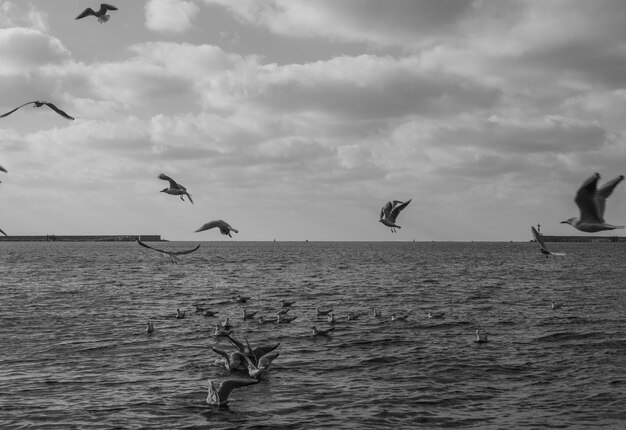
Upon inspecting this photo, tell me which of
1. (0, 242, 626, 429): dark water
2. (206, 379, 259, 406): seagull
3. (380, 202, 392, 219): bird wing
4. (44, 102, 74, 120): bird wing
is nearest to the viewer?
(44, 102, 74, 120): bird wing

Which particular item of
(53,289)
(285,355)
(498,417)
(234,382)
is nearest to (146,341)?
(285,355)

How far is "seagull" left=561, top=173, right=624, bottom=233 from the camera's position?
12492mm

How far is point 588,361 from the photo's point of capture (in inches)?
1083

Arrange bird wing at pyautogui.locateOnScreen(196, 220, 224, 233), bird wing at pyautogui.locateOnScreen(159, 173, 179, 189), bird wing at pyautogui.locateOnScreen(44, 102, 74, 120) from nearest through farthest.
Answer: bird wing at pyautogui.locateOnScreen(44, 102, 74, 120) < bird wing at pyautogui.locateOnScreen(196, 220, 224, 233) < bird wing at pyautogui.locateOnScreen(159, 173, 179, 189)

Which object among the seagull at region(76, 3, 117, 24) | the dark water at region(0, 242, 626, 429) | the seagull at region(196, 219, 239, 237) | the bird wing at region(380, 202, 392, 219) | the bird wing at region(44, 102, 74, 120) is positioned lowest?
the dark water at region(0, 242, 626, 429)

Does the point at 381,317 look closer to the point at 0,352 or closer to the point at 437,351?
the point at 437,351

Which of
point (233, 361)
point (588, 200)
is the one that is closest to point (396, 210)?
point (588, 200)

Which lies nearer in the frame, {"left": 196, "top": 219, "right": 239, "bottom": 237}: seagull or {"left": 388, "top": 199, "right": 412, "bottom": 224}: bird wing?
{"left": 196, "top": 219, "right": 239, "bottom": 237}: seagull

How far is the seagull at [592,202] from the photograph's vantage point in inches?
492

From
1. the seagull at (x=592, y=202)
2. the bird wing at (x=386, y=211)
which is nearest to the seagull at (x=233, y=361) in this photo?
the bird wing at (x=386, y=211)

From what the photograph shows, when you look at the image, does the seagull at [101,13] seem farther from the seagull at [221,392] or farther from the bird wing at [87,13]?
the seagull at [221,392]

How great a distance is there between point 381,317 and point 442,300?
13.0 m

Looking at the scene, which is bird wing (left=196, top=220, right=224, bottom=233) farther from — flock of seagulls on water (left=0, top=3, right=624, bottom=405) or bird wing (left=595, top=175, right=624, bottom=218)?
bird wing (left=595, top=175, right=624, bottom=218)

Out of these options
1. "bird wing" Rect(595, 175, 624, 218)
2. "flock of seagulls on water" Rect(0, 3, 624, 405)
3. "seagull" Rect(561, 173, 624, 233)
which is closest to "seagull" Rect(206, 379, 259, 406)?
"flock of seagulls on water" Rect(0, 3, 624, 405)
